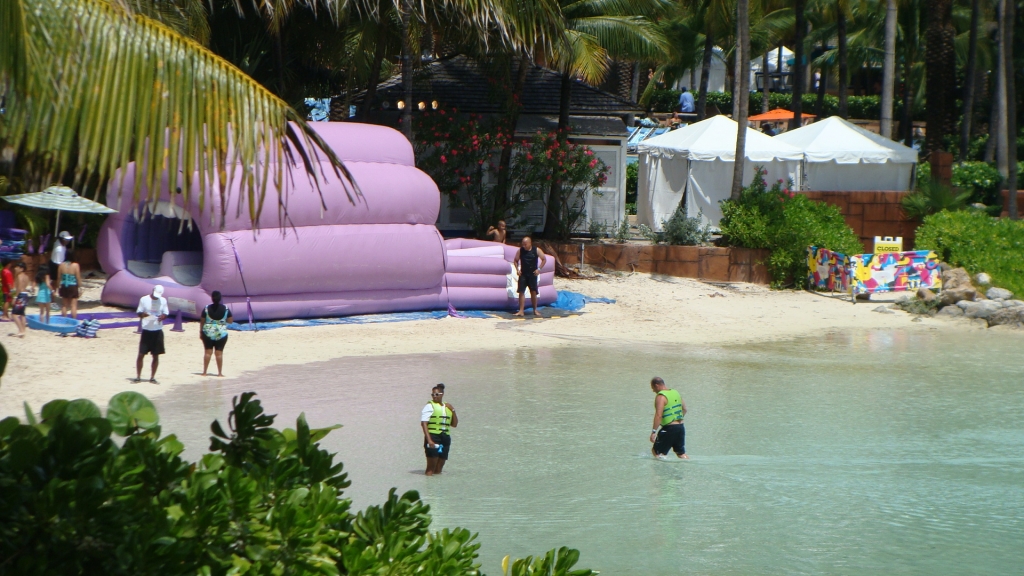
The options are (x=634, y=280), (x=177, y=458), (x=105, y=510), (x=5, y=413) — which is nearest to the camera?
(x=105, y=510)

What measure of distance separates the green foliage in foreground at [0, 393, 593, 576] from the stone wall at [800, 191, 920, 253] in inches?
775

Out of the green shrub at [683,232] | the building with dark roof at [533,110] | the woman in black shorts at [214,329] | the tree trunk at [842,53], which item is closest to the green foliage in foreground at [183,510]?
the woman in black shorts at [214,329]

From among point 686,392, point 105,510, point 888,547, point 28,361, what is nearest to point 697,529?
point 888,547

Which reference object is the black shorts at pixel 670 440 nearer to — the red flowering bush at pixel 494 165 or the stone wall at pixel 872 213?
the red flowering bush at pixel 494 165

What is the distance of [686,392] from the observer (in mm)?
13172

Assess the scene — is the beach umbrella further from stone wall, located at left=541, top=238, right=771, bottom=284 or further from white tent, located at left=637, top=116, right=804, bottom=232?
white tent, located at left=637, top=116, right=804, bottom=232

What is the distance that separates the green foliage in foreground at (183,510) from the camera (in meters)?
3.30

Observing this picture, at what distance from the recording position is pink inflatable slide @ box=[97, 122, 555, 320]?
16344 millimetres

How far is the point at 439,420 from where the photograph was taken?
31.2ft

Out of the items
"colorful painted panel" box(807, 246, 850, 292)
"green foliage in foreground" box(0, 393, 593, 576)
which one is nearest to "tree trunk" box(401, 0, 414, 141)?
"colorful painted panel" box(807, 246, 850, 292)

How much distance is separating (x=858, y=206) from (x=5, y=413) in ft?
56.2

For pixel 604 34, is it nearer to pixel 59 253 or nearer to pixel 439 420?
pixel 59 253

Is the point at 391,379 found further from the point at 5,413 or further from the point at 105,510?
the point at 105,510

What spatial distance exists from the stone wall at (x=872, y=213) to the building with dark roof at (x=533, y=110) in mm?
4384
